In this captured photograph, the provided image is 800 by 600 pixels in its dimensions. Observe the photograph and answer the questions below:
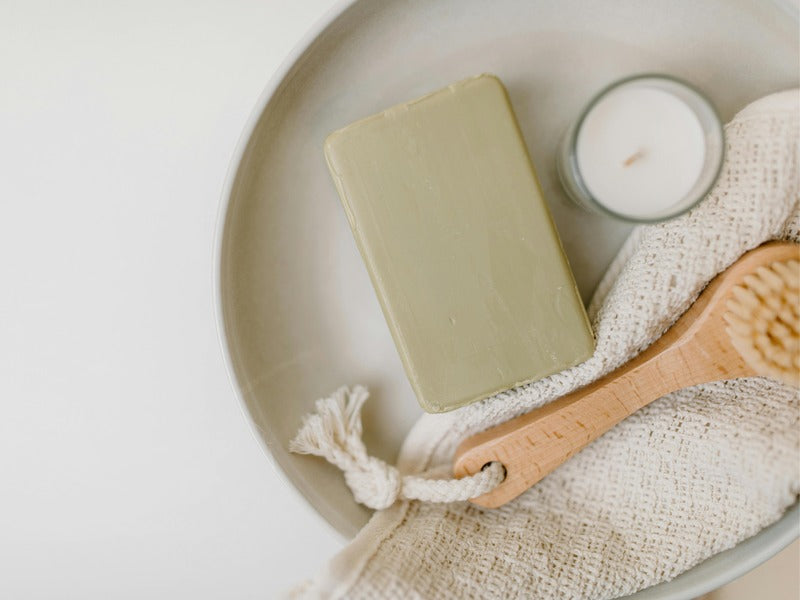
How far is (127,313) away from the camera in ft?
1.72

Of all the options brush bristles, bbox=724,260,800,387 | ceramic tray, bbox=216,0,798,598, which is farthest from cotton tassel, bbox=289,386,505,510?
brush bristles, bbox=724,260,800,387

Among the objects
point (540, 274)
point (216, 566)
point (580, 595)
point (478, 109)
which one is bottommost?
point (580, 595)

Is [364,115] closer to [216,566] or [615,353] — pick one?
[615,353]

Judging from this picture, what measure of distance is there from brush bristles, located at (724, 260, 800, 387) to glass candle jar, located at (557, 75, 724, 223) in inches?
2.7

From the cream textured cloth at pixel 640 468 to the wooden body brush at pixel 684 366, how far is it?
12 mm

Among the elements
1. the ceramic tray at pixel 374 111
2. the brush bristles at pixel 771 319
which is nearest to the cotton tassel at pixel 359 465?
the ceramic tray at pixel 374 111

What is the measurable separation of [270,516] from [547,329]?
0.32m

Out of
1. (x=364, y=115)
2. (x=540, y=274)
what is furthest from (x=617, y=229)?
(x=364, y=115)

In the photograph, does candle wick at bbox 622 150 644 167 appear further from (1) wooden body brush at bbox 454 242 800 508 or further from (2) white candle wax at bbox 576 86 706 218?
(1) wooden body brush at bbox 454 242 800 508

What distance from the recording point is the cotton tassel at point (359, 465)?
0.44 meters

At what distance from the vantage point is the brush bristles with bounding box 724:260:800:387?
0.39m

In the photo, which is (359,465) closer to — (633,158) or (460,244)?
(460,244)

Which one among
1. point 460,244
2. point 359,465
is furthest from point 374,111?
point 359,465

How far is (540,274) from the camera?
404 millimetres
